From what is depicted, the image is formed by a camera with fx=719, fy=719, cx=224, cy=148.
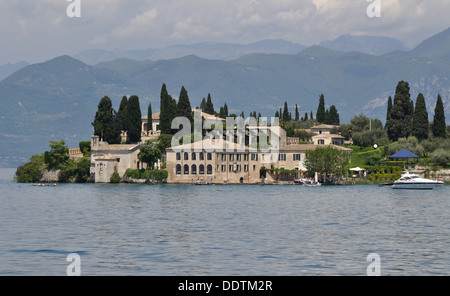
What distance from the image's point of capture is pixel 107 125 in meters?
102

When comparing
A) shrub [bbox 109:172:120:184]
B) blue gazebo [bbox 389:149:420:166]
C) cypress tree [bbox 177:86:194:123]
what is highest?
cypress tree [bbox 177:86:194:123]

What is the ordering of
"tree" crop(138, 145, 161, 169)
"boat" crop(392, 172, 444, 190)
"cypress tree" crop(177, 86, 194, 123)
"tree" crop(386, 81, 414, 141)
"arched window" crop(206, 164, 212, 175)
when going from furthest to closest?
"tree" crop(386, 81, 414, 141) → "cypress tree" crop(177, 86, 194, 123) → "arched window" crop(206, 164, 212, 175) → "tree" crop(138, 145, 161, 169) → "boat" crop(392, 172, 444, 190)

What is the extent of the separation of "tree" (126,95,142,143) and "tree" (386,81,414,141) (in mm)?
37667

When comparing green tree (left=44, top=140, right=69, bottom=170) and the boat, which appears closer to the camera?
the boat

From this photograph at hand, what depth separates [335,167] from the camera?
96250 mm

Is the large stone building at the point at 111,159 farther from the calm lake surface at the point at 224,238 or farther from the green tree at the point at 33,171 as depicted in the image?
the calm lake surface at the point at 224,238

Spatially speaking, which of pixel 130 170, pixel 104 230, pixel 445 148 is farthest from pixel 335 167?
pixel 104 230

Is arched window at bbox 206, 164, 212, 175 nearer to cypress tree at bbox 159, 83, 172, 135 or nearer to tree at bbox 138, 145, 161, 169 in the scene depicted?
tree at bbox 138, 145, 161, 169

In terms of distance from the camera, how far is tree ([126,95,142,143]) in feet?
327

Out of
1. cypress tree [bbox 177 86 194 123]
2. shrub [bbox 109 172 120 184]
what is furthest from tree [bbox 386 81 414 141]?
shrub [bbox 109 172 120 184]

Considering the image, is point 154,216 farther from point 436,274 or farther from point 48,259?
point 436,274

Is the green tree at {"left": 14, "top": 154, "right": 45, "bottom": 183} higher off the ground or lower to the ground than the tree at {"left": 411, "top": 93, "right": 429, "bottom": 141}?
lower

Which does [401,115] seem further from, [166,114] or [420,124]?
[166,114]

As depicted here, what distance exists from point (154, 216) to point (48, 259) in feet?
64.9
